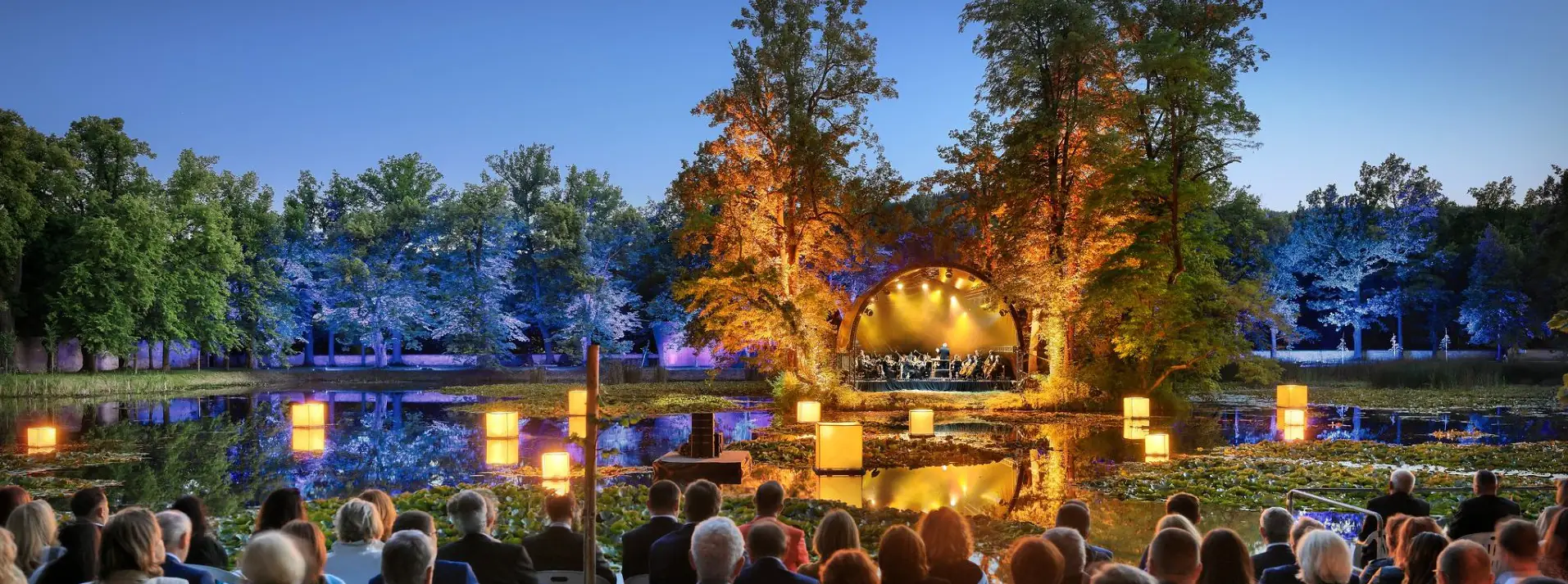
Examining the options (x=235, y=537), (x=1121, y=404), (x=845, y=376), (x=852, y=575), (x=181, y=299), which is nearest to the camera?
(x=852, y=575)

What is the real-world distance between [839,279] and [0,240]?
32.0m

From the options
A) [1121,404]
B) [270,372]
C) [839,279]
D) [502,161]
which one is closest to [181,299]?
[270,372]

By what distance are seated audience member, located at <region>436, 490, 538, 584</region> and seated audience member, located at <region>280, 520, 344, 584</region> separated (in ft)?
2.52

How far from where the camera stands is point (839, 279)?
49781 mm

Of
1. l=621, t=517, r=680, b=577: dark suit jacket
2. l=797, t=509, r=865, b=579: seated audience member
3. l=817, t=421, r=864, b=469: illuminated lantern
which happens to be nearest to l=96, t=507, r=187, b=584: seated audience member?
l=621, t=517, r=680, b=577: dark suit jacket

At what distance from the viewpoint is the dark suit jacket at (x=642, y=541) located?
6402mm

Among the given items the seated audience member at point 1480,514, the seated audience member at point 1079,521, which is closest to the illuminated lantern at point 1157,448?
the seated audience member at point 1480,514

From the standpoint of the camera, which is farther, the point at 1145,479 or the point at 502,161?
the point at 502,161

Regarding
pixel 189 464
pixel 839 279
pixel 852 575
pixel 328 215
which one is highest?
pixel 328 215

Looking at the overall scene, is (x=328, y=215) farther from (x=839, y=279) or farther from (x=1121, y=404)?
(x=1121, y=404)

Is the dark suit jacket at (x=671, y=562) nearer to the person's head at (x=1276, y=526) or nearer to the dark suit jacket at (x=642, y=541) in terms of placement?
the dark suit jacket at (x=642, y=541)

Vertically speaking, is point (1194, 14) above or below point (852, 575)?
above

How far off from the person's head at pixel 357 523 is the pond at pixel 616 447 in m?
1.48

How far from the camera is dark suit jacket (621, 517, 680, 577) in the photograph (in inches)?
252
